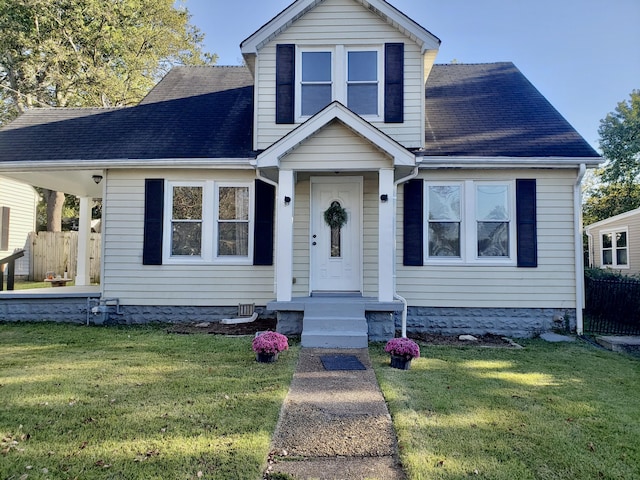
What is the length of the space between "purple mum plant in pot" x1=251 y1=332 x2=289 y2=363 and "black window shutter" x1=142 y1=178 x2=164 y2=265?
3.64 meters

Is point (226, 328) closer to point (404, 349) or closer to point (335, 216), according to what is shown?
point (335, 216)

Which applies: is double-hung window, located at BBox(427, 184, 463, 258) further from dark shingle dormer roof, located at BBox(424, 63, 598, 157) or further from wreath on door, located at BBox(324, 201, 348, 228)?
wreath on door, located at BBox(324, 201, 348, 228)

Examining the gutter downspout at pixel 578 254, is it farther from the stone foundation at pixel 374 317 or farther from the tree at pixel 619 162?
the tree at pixel 619 162

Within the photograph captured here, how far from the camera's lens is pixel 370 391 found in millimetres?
4148

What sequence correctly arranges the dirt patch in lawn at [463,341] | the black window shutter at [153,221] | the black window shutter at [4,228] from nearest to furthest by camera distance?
the dirt patch in lawn at [463,341]
the black window shutter at [153,221]
the black window shutter at [4,228]

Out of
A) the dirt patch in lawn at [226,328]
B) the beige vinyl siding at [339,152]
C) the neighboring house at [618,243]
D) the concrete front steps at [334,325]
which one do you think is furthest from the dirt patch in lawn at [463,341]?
the neighboring house at [618,243]

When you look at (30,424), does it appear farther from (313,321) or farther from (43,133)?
(43,133)

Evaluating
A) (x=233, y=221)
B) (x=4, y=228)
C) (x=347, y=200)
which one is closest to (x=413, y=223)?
(x=347, y=200)

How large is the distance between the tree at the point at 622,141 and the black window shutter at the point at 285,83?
24.7 metres

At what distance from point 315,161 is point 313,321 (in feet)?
8.68

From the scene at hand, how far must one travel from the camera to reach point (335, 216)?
7477mm

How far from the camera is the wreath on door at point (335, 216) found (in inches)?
295

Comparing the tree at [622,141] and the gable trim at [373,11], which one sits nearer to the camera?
the gable trim at [373,11]

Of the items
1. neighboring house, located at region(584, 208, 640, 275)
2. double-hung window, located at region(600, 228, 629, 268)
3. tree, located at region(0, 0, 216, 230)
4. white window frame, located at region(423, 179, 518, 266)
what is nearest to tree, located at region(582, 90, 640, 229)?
neighboring house, located at region(584, 208, 640, 275)
